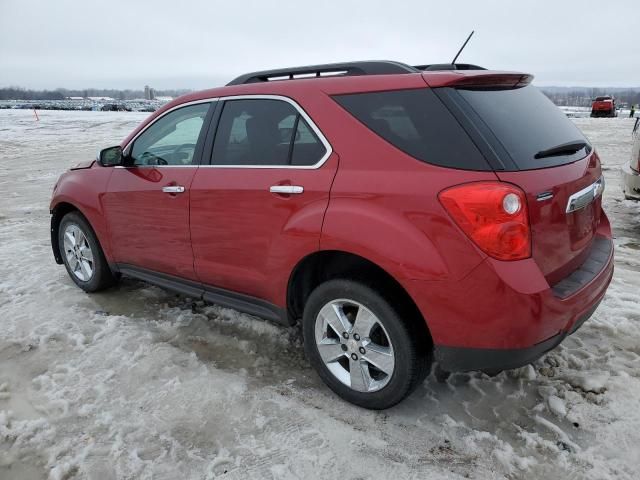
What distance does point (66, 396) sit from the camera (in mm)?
2984

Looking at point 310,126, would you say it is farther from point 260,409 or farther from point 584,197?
point 260,409

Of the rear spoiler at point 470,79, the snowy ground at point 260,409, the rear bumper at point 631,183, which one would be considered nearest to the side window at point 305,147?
the rear spoiler at point 470,79

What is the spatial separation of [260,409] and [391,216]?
1361mm

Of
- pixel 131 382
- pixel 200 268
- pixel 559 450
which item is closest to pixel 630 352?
pixel 559 450

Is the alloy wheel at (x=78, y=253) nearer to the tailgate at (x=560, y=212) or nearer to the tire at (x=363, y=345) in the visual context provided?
the tire at (x=363, y=345)

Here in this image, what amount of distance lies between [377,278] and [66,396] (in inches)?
79.5

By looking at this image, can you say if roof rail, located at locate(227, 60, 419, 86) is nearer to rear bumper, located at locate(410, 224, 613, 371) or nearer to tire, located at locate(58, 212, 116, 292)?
rear bumper, located at locate(410, 224, 613, 371)

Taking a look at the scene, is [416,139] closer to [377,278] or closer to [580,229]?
[377,278]

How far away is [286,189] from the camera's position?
2.80 metres

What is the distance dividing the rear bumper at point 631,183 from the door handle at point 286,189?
454cm

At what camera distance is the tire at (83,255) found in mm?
4430

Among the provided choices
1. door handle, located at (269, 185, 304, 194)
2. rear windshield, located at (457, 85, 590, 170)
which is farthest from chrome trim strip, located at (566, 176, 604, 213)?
door handle, located at (269, 185, 304, 194)

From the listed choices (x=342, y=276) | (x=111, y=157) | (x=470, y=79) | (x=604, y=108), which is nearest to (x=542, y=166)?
(x=470, y=79)

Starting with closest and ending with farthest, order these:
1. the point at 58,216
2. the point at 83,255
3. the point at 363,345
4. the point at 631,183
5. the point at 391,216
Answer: the point at 391,216
the point at 363,345
the point at 83,255
the point at 58,216
the point at 631,183
